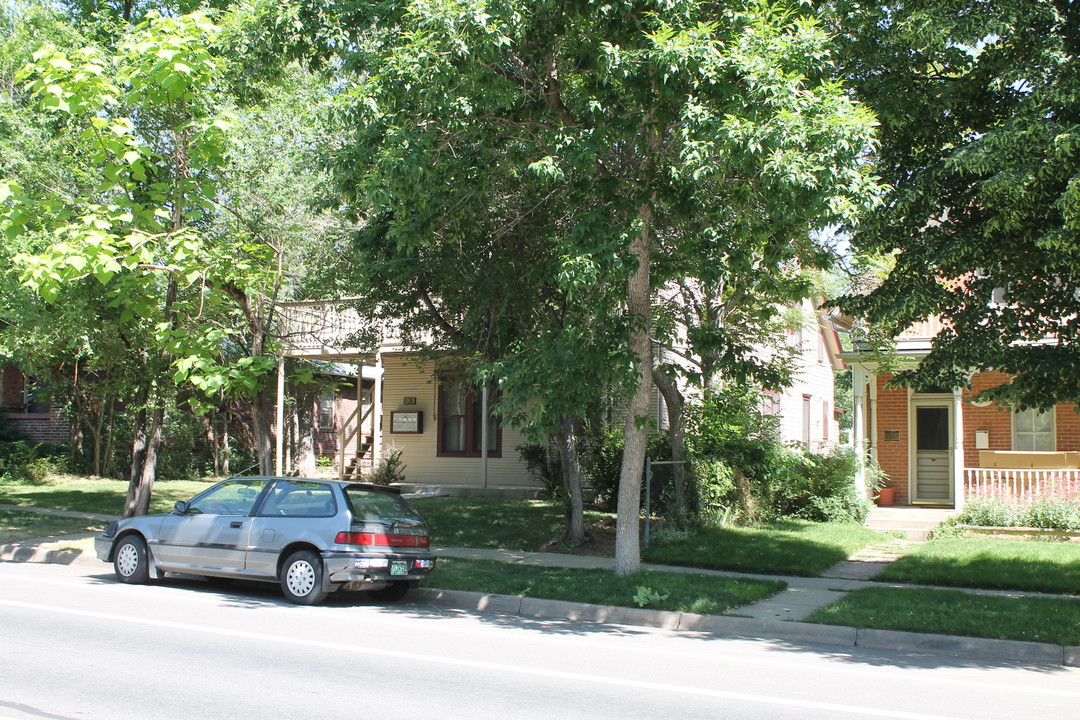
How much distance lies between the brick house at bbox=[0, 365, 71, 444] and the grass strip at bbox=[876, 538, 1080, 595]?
22.8 metres

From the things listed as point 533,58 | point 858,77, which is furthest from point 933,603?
point 533,58

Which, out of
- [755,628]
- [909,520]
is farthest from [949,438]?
[755,628]

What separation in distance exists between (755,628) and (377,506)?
15.1 ft

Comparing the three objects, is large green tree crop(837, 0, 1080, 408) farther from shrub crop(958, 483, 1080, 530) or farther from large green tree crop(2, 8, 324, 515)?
large green tree crop(2, 8, 324, 515)

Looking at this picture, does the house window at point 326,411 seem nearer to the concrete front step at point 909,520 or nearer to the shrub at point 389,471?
the shrub at point 389,471

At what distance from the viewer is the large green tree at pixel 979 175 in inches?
353

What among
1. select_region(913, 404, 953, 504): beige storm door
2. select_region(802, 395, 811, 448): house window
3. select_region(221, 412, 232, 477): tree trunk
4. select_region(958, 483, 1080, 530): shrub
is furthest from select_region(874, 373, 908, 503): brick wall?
select_region(221, 412, 232, 477): tree trunk

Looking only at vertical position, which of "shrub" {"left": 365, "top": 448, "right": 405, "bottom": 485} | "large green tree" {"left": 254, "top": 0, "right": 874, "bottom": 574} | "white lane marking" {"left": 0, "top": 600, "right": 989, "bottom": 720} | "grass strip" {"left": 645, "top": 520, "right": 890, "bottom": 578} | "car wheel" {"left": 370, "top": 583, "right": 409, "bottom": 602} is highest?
"large green tree" {"left": 254, "top": 0, "right": 874, "bottom": 574}

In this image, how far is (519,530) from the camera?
54.1ft

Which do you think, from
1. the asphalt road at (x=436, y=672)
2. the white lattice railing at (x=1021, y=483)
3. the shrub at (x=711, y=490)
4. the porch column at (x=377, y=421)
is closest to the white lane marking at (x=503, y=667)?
the asphalt road at (x=436, y=672)

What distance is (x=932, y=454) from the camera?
2020cm

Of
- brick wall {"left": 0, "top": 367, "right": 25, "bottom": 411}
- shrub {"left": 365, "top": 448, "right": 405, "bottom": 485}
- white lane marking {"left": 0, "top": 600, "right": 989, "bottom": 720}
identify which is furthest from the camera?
brick wall {"left": 0, "top": 367, "right": 25, "bottom": 411}

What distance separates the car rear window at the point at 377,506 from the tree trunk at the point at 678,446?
17.8ft

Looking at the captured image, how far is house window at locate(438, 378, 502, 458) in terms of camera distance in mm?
23194
